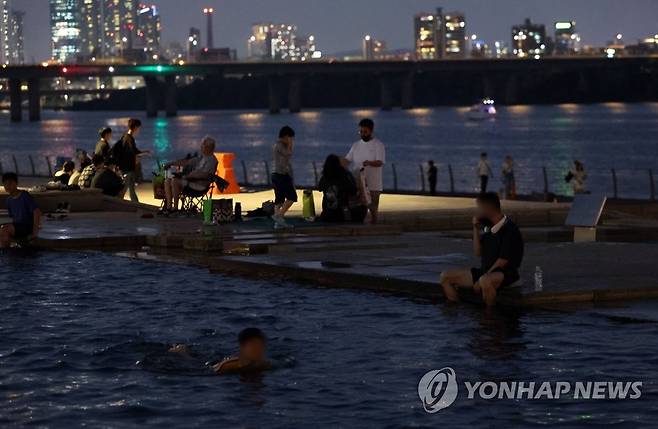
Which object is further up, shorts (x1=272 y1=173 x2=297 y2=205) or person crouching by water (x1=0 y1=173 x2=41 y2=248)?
shorts (x1=272 y1=173 x2=297 y2=205)

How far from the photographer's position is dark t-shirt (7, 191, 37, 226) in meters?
23.3

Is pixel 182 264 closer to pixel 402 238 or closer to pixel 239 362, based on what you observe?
pixel 402 238

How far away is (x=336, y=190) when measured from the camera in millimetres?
24000

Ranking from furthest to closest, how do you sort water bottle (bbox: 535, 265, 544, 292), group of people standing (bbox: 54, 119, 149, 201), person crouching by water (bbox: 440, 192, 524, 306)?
group of people standing (bbox: 54, 119, 149, 201), water bottle (bbox: 535, 265, 544, 292), person crouching by water (bbox: 440, 192, 524, 306)

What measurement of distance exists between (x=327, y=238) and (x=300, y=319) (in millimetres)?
6582

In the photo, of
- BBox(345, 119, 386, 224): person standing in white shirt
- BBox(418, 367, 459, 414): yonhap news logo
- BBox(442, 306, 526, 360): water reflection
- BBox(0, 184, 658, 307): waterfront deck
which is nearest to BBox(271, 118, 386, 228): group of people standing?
BBox(345, 119, 386, 224): person standing in white shirt

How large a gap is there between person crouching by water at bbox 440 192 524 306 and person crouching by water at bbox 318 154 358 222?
6.76 m

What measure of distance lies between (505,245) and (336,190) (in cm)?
823

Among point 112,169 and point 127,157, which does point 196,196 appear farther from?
point 112,169

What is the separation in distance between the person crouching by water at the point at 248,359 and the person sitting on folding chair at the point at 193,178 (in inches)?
487

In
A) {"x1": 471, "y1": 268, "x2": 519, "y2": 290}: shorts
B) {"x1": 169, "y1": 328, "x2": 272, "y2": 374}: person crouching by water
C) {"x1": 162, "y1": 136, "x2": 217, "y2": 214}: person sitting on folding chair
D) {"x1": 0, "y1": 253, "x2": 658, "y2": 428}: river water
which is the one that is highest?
{"x1": 162, "y1": 136, "x2": 217, "y2": 214}: person sitting on folding chair

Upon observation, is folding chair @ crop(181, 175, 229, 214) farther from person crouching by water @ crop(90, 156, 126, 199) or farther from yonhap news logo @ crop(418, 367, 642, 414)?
yonhap news logo @ crop(418, 367, 642, 414)

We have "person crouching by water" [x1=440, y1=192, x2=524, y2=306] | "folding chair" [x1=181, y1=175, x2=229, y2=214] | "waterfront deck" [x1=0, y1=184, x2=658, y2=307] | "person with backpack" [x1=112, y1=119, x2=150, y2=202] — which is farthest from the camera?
"person with backpack" [x1=112, y1=119, x2=150, y2=202]

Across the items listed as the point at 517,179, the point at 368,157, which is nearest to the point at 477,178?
the point at 517,179
